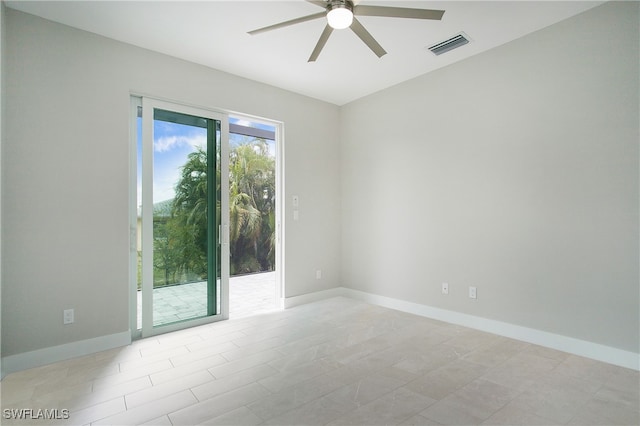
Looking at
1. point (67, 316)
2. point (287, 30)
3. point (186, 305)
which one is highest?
point (287, 30)

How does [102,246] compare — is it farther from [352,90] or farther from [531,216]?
[531,216]

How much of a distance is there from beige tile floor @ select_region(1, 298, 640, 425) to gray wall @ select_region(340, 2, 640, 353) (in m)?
0.54

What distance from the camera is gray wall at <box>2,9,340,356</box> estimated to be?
2568 mm

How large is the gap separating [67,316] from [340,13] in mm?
3259

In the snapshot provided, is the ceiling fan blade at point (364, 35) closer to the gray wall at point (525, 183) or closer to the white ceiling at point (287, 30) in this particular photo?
the white ceiling at point (287, 30)

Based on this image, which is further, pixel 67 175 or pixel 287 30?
pixel 287 30

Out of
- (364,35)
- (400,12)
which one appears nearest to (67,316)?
(364,35)

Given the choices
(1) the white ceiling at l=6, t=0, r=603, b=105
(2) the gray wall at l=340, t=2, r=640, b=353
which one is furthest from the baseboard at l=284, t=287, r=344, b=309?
(1) the white ceiling at l=6, t=0, r=603, b=105

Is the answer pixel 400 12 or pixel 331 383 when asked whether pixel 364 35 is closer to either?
pixel 400 12

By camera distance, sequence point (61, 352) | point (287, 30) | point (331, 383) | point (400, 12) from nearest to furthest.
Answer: point (400, 12), point (331, 383), point (61, 352), point (287, 30)

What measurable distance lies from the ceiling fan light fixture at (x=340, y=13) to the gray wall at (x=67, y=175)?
6.66 ft

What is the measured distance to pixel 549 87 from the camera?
9.52 feet

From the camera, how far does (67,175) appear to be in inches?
109

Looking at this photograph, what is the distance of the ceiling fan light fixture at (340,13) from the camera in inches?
81.0
